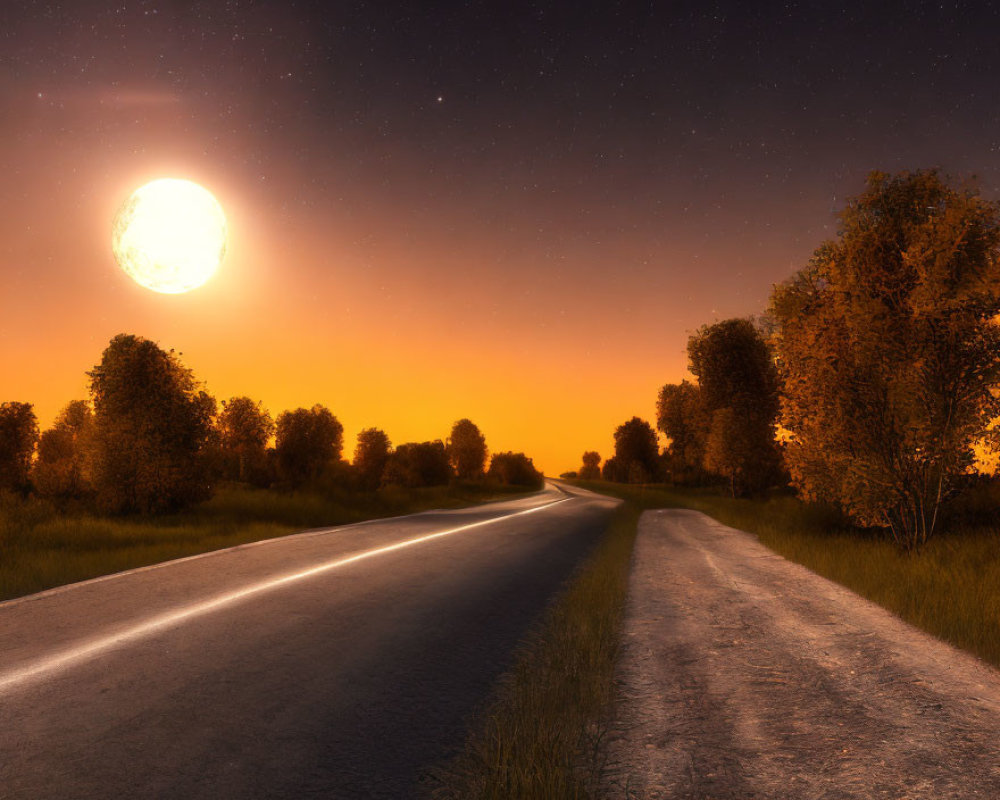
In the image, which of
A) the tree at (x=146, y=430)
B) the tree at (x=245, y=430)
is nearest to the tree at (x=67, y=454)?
Result: the tree at (x=146, y=430)

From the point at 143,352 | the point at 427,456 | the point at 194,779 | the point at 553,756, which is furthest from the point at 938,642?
the point at 427,456

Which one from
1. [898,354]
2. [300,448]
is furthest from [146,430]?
[300,448]

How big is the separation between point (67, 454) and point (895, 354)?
5576 centimetres

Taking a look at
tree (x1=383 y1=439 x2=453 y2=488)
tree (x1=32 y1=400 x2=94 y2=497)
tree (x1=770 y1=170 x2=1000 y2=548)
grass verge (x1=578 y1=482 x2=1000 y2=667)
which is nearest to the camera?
grass verge (x1=578 y1=482 x2=1000 y2=667)

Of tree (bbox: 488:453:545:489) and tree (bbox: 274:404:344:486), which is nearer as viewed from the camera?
tree (bbox: 274:404:344:486)

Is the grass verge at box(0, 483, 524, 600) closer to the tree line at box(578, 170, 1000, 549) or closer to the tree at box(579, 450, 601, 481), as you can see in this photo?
the tree line at box(578, 170, 1000, 549)

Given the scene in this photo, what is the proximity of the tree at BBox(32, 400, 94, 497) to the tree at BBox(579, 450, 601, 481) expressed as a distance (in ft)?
453

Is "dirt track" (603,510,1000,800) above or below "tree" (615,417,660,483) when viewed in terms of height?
below

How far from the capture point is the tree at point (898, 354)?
1171 centimetres

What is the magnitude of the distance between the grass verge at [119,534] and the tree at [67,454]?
85.8 inches

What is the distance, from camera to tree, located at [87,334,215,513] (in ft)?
66.6

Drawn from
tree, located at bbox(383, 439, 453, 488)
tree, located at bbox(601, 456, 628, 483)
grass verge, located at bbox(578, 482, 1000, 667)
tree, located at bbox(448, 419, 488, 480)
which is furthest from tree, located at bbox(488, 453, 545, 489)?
grass verge, located at bbox(578, 482, 1000, 667)

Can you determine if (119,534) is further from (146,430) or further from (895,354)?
(895,354)

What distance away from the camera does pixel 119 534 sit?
1459 centimetres
